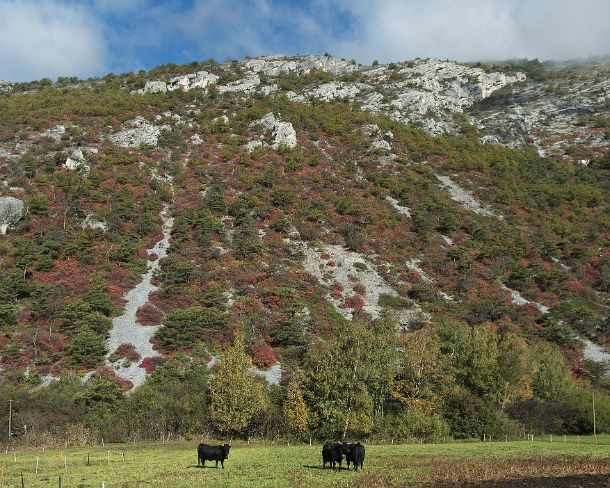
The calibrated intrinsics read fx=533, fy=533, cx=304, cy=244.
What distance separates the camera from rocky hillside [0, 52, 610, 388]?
65875mm

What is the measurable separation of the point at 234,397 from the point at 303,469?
72.3 ft

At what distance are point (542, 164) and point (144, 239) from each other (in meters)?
92.6

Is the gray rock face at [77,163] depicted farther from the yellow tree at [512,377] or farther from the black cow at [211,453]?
the black cow at [211,453]

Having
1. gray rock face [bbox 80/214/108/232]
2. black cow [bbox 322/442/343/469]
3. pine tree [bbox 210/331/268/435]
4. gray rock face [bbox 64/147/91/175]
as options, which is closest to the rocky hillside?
gray rock face [bbox 80/214/108/232]

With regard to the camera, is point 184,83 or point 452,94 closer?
point 184,83

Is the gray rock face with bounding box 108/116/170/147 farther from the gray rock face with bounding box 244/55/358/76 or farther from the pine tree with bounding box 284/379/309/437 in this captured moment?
the pine tree with bounding box 284/379/309/437

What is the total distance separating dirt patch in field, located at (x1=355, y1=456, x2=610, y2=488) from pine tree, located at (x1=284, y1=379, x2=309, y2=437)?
17004mm

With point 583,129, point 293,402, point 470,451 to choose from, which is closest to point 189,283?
point 293,402

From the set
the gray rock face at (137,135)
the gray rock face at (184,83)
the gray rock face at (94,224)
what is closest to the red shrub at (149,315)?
the gray rock face at (94,224)

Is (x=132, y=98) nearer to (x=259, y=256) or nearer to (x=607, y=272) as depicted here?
(x=259, y=256)

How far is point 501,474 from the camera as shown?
23.5m

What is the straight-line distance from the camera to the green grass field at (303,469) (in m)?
21.6

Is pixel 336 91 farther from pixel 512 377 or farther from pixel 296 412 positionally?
pixel 296 412

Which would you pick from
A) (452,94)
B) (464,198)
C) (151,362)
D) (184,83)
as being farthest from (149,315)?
(452,94)
